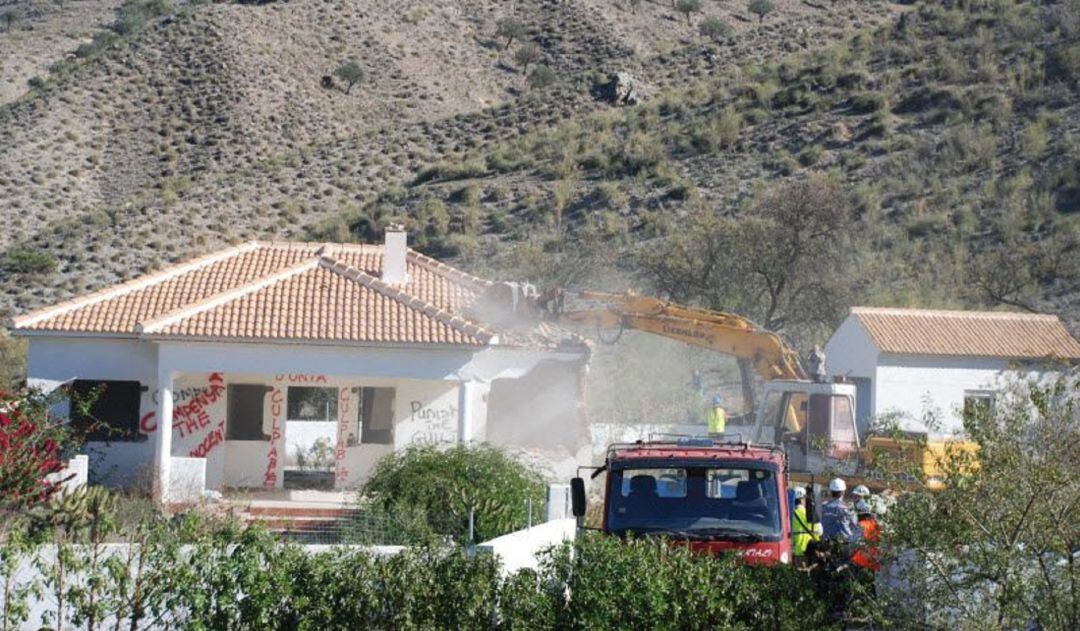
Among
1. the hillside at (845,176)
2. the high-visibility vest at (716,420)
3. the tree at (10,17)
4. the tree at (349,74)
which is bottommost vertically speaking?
the high-visibility vest at (716,420)

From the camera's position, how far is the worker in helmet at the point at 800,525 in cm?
1509

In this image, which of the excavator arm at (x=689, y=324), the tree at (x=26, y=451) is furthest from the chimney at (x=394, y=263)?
the tree at (x=26, y=451)

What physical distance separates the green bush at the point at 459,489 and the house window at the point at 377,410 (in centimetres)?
676

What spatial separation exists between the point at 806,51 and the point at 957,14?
27.1ft

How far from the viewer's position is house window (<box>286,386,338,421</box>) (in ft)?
100

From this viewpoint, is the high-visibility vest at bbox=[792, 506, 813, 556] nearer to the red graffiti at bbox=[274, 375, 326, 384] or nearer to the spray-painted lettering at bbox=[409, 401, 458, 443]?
the spray-painted lettering at bbox=[409, 401, 458, 443]

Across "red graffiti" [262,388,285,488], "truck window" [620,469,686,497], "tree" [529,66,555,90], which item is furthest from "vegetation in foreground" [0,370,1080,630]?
"tree" [529,66,555,90]

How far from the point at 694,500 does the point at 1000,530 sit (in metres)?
4.78

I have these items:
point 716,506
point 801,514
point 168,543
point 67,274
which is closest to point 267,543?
point 168,543

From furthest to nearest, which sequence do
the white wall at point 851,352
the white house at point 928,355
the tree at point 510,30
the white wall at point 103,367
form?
1. the tree at point 510,30
2. the white wall at point 851,352
3. the white house at point 928,355
4. the white wall at point 103,367

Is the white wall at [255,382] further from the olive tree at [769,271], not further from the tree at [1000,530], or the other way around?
the tree at [1000,530]

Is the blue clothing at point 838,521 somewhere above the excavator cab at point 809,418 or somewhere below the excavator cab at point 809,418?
below

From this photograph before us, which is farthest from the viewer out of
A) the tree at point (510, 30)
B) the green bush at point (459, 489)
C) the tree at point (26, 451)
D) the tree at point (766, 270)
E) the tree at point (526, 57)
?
the tree at point (510, 30)

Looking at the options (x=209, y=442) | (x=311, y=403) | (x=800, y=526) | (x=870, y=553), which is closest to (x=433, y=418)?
(x=311, y=403)
